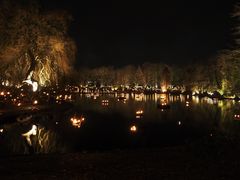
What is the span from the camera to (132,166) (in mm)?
11320

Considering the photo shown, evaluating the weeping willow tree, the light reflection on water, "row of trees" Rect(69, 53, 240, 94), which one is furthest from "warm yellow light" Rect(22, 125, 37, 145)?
"row of trees" Rect(69, 53, 240, 94)

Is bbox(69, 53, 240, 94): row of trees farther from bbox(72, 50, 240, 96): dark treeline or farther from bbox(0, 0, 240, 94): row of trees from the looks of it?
bbox(0, 0, 240, 94): row of trees

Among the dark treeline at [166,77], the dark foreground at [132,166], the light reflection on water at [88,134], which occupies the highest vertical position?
the dark treeline at [166,77]

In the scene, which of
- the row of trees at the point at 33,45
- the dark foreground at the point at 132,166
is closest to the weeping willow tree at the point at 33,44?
the row of trees at the point at 33,45

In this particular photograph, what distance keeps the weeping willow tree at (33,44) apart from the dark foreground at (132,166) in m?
26.4

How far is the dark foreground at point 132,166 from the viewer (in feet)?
32.5

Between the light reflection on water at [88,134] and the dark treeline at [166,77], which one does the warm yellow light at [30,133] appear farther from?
the dark treeline at [166,77]

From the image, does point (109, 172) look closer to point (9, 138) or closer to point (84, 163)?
point (84, 163)

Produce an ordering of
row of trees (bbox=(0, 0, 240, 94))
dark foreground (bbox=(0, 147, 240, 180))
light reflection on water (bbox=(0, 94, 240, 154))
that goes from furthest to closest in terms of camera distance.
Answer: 1. row of trees (bbox=(0, 0, 240, 94))
2. light reflection on water (bbox=(0, 94, 240, 154))
3. dark foreground (bbox=(0, 147, 240, 180))

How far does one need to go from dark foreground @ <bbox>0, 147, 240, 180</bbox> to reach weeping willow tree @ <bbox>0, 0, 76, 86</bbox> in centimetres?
2640

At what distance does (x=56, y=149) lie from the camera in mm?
19828

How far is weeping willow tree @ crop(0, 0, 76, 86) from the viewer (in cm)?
3741

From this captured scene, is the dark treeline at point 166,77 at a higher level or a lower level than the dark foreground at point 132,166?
higher

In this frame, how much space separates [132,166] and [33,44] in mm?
31146
